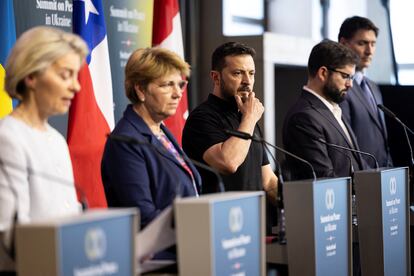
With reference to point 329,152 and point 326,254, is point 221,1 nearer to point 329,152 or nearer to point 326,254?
point 329,152

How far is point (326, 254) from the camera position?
3.68 meters

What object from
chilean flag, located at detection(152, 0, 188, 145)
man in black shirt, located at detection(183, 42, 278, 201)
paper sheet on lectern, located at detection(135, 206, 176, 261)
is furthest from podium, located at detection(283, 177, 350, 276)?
chilean flag, located at detection(152, 0, 188, 145)

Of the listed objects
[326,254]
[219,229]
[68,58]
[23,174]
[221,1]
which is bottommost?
[326,254]

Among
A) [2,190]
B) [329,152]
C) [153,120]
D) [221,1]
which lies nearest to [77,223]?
[2,190]

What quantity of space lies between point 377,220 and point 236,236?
1.39 metres

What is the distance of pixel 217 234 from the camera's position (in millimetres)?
2834

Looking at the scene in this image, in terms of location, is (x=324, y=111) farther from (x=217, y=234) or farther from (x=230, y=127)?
(x=217, y=234)

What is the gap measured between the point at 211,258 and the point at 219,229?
0.10m

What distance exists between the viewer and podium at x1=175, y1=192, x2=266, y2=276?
279 cm

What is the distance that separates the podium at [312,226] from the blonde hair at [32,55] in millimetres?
1177

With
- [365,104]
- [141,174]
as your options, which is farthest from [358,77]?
[141,174]

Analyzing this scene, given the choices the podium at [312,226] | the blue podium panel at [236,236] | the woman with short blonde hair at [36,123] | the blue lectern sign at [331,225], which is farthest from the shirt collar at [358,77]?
the woman with short blonde hair at [36,123]

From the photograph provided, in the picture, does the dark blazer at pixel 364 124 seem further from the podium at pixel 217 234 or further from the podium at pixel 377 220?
the podium at pixel 217 234

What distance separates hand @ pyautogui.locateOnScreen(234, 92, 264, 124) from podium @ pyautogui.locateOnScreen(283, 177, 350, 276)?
1.90ft
